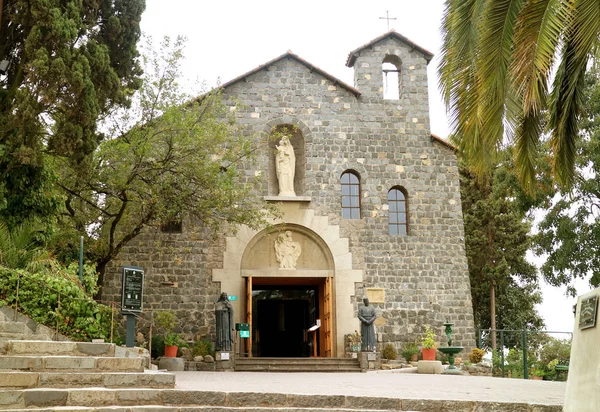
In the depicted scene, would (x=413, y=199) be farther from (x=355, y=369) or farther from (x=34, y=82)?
(x=34, y=82)

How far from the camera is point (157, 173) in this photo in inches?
604

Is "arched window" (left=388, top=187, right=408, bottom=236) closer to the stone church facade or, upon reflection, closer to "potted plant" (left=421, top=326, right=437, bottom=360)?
the stone church facade

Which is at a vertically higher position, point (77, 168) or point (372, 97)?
point (372, 97)

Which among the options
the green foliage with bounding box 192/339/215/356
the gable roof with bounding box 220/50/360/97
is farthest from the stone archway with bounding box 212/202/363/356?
the gable roof with bounding box 220/50/360/97

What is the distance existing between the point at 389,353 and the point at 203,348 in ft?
15.9

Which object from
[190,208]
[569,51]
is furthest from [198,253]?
[569,51]

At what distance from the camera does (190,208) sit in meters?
16.1

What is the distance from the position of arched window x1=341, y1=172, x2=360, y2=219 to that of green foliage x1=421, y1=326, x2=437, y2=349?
368cm

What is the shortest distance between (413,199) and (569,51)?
11.6 m

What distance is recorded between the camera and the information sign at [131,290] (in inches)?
447

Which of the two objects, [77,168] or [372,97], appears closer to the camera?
[77,168]

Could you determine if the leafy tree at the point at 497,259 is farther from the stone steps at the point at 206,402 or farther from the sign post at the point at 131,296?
the stone steps at the point at 206,402

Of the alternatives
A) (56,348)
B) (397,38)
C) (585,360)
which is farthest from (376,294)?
(585,360)

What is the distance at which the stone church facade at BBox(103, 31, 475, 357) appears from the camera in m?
18.3
